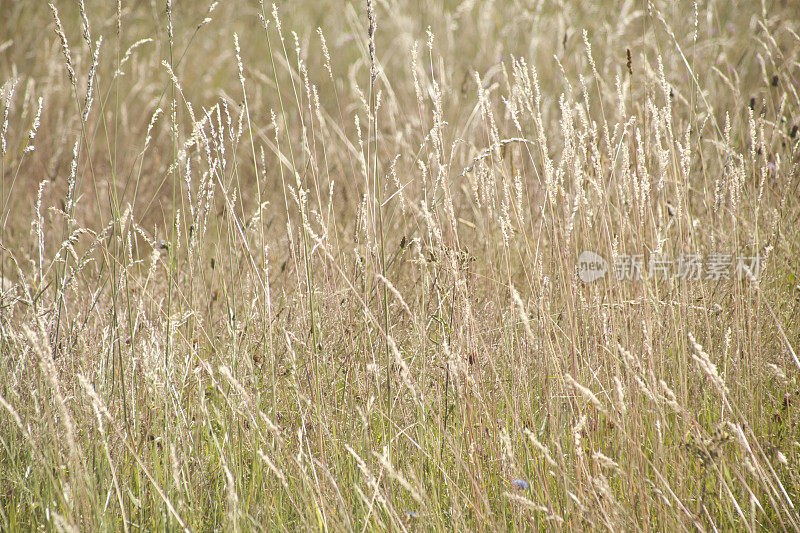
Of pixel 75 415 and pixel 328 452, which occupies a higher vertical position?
pixel 75 415

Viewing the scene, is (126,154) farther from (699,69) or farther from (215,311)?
(699,69)

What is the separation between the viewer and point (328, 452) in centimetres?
157

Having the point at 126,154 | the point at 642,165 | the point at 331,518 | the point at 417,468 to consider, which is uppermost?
the point at 642,165

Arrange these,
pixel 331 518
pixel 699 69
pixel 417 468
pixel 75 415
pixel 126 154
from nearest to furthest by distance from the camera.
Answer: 1. pixel 331 518
2. pixel 417 468
3. pixel 75 415
4. pixel 126 154
5. pixel 699 69

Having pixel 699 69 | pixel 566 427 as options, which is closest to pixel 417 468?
pixel 566 427

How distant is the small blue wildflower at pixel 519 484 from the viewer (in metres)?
1.21

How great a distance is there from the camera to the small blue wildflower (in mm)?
1210

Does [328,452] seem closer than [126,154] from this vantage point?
Yes

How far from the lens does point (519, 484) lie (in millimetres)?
1269

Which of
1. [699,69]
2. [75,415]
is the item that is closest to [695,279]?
[75,415]

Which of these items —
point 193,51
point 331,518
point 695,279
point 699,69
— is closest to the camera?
point 331,518

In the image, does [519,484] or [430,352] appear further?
[430,352]

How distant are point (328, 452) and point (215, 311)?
91cm

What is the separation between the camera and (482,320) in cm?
196
